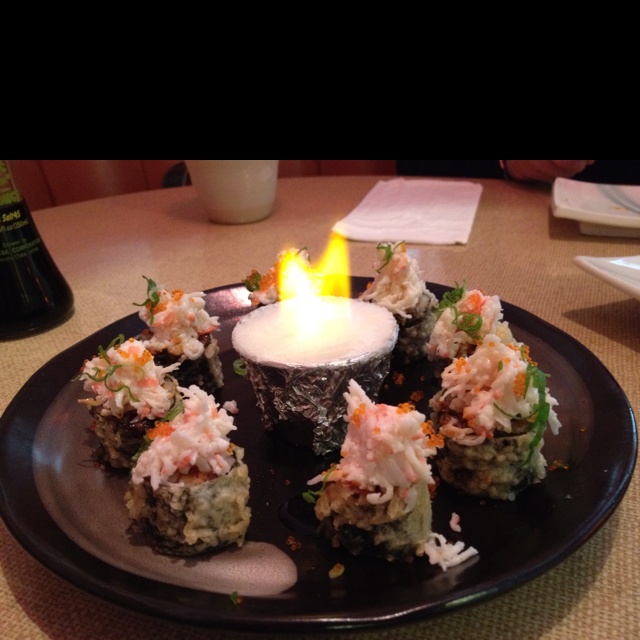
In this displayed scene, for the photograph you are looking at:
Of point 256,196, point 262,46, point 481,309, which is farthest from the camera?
point 256,196

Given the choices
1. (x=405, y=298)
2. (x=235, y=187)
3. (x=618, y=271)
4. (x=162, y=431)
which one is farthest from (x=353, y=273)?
(x=162, y=431)

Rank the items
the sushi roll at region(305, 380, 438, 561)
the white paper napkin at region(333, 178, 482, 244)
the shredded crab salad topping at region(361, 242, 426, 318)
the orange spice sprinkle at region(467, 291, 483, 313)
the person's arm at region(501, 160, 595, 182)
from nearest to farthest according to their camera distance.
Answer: the sushi roll at region(305, 380, 438, 561)
the orange spice sprinkle at region(467, 291, 483, 313)
the shredded crab salad topping at region(361, 242, 426, 318)
the white paper napkin at region(333, 178, 482, 244)
the person's arm at region(501, 160, 595, 182)

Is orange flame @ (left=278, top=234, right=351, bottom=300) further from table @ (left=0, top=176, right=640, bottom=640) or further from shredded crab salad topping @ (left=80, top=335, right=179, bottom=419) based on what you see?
shredded crab salad topping @ (left=80, top=335, right=179, bottom=419)

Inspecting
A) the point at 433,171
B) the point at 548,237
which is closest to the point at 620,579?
the point at 548,237

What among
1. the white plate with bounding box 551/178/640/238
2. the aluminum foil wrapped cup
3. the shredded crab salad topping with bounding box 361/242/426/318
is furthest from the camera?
the white plate with bounding box 551/178/640/238

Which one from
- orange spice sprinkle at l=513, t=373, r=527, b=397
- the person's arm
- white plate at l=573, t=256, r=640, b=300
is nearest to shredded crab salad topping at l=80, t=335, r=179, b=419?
orange spice sprinkle at l=513, t=373, r=527, b=397

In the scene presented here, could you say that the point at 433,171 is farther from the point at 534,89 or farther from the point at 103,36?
the point at 103,36
